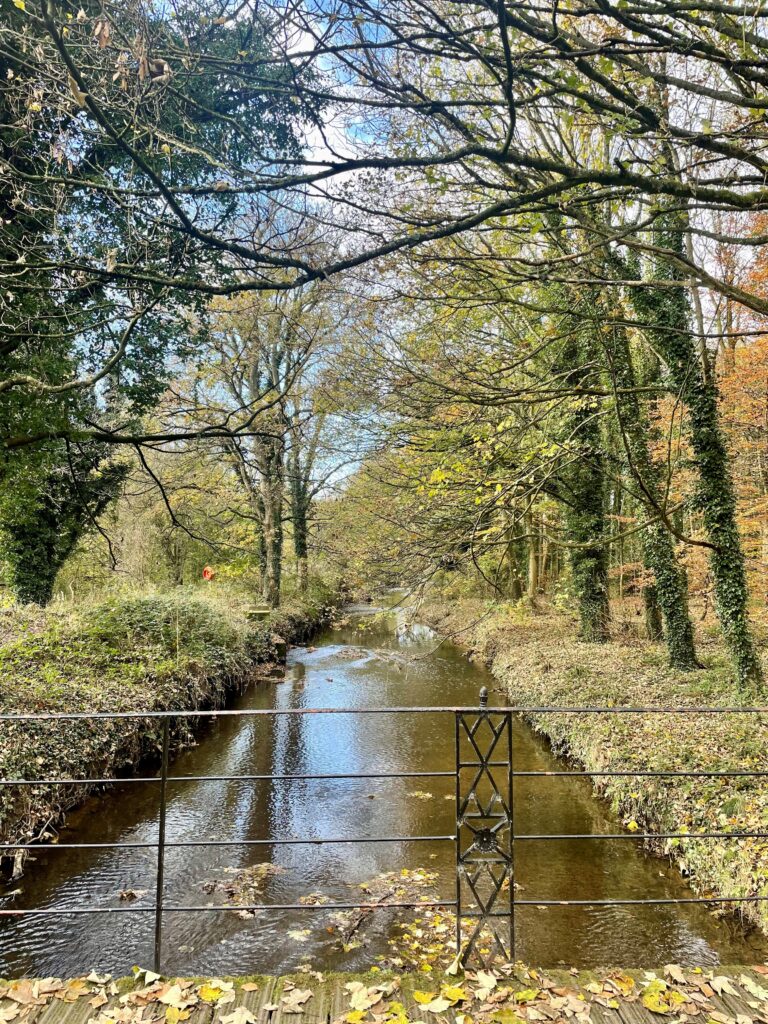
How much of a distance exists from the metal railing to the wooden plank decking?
0.18 m

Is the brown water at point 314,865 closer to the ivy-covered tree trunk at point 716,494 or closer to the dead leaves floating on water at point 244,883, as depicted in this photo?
the dead leaves floating on water at point 244,883

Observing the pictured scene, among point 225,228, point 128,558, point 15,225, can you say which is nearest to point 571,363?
point 225,228

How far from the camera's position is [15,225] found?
5.89m

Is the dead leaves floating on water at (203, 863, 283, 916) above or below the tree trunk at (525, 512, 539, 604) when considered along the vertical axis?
below

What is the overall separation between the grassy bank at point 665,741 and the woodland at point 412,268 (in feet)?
3.11

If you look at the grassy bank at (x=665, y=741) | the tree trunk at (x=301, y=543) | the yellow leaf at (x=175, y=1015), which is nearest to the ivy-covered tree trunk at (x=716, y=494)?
the grassy bank at (x=665, y=741)

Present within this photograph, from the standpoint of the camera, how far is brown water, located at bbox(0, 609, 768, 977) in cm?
407

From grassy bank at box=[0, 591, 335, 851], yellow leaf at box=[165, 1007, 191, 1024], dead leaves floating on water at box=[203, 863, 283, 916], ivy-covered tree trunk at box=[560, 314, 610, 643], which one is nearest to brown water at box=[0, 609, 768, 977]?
dead leaves floating on water at box=[203, 863, 283, 916]

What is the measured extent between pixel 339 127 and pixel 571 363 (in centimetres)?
797

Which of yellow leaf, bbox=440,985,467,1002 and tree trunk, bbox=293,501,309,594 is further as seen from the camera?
tree trunk, bbox=293,501,309,594

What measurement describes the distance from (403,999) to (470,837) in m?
3.91

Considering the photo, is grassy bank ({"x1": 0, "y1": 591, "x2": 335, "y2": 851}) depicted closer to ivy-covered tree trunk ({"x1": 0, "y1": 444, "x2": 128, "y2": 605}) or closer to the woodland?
the woodland

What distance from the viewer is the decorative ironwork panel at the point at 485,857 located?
2562 mm

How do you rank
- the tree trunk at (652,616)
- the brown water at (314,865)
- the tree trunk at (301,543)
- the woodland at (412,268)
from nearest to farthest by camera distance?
the woodland at (412,268) < the brown water at (314,865) < the tree trunk at (652,616) < the tree trunk at (301,543)
